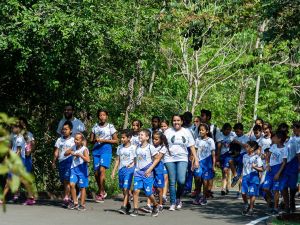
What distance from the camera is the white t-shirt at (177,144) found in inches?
551

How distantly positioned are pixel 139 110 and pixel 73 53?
13.2 meters

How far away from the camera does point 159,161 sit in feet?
43.3

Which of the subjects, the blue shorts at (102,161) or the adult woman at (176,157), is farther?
the blue shorts at (102,161)

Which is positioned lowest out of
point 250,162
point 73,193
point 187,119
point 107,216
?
point 107,216

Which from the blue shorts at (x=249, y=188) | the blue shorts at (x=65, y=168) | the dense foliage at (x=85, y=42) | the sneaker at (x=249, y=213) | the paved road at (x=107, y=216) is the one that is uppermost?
the dense foliage at (x=85, y=42)

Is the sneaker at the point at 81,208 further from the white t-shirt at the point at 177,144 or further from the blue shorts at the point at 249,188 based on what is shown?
the blue shorts at the point at 249,188

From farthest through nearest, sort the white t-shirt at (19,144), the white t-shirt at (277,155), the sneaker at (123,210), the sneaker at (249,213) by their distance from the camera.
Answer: the white t-shirt at (19,144) < the sneaker at (249,213) < the white t-shirt at (277,155) < the sneaker at (123,210)

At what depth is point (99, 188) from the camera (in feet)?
49.8

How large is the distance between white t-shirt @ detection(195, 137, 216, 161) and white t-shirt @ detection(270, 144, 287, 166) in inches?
91.2

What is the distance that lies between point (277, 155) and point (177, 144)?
73.0 inches

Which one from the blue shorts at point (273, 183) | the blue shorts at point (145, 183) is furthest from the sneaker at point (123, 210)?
the blue shorts at point (273, 183)

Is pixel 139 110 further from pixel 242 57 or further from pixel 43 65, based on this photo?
pixel 43 65

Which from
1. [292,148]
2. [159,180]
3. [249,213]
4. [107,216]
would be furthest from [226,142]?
[107,216]

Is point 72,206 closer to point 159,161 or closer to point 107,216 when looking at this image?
point 107,216
